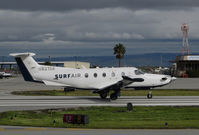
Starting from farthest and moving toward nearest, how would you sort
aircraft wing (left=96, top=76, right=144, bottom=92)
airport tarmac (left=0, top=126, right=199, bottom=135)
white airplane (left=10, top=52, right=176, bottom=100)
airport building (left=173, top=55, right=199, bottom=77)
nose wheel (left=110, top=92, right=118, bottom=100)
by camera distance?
1. airport building (left=173, top=55, right=199, bottom=77)
2. white airplane (left=10, top=52, right=176, bottom=100)
3. nose wheel (left=110, top=92, right=118, bottom=100)
4. aircraft wing (left=96, top=76, right=144, bottom=92)
5. airport tarmac (left=0, top=126, right=199, bottom=135)

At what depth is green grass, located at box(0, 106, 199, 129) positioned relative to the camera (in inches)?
717

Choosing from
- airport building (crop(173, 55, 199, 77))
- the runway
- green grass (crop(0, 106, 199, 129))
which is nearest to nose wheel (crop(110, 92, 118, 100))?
the runway

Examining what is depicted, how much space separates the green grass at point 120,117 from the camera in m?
18.2

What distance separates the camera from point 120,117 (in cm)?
2217

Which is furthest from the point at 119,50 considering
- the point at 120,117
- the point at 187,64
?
the point at 120,117

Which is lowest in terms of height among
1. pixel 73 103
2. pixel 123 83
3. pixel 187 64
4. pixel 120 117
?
pixel 120 117

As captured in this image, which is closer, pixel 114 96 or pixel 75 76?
pixel 114 96

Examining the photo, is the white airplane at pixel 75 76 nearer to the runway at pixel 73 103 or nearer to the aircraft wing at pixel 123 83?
the aircraft wing at pixel 123 83

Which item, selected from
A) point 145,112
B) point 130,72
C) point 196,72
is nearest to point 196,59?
point 196,72

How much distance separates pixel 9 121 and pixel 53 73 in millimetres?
13646

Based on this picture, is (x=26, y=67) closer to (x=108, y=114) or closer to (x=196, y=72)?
(x=108, y=114)

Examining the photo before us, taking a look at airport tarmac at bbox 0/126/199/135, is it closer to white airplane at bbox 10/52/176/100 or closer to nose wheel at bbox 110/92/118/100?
nose wheel at bbox 110/92/118/100

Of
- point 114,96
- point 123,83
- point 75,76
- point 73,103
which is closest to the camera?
point 73,103

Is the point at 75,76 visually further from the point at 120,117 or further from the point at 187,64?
the point at 187,64
